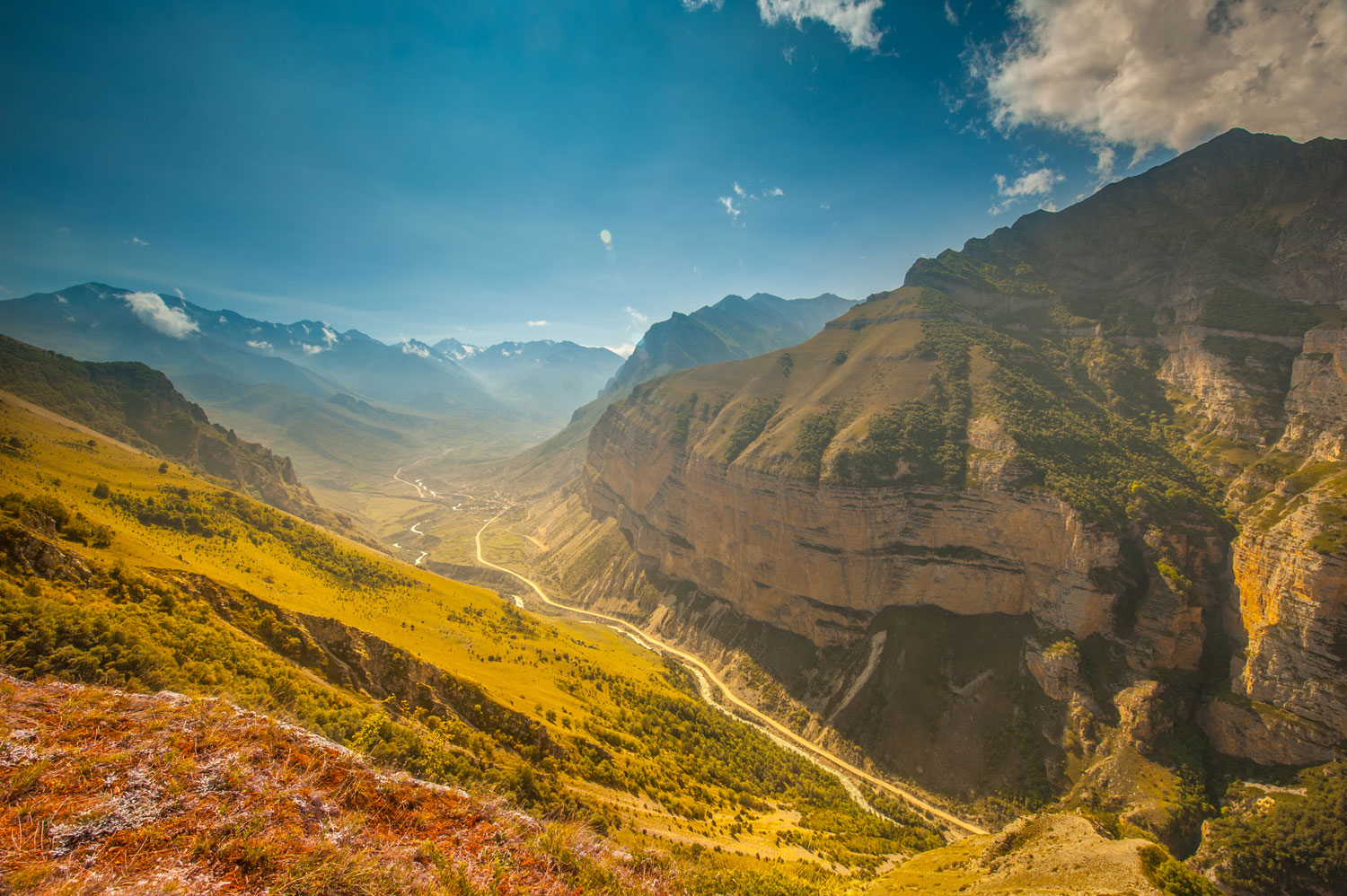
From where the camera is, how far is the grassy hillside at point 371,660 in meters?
19.0

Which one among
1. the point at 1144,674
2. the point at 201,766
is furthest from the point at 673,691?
the point at 201,766

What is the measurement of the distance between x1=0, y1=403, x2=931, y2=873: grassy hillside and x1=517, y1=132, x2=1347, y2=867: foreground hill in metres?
18.7

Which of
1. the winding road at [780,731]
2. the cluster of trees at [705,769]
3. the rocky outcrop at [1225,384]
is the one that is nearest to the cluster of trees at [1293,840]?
the winding road at [780,731]

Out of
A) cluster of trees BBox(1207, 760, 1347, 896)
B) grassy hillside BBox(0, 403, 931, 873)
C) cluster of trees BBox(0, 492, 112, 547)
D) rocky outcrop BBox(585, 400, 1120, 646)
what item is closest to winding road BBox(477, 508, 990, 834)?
grassy hillside BBox(0, 403, 931, 873)

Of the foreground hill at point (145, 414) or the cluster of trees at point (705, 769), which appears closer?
the cluster of trees at point (705, 769)

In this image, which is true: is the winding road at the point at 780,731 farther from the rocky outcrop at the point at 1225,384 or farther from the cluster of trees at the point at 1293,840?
the rocky outcrop at the point at 1225,384

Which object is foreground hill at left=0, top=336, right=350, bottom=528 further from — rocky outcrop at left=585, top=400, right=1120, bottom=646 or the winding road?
rocky outcrop at left=585, top=400, right=1120, bottom=646

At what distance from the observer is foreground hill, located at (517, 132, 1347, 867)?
49.5m

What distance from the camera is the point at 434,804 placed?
13758mm

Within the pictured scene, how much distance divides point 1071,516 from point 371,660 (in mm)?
74652

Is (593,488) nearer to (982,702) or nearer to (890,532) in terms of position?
(890,532)

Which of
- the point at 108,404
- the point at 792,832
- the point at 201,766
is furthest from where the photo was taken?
the point at 108,404

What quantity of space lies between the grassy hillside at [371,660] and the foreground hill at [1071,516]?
18.7 m

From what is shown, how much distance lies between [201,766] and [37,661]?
28.9ft
